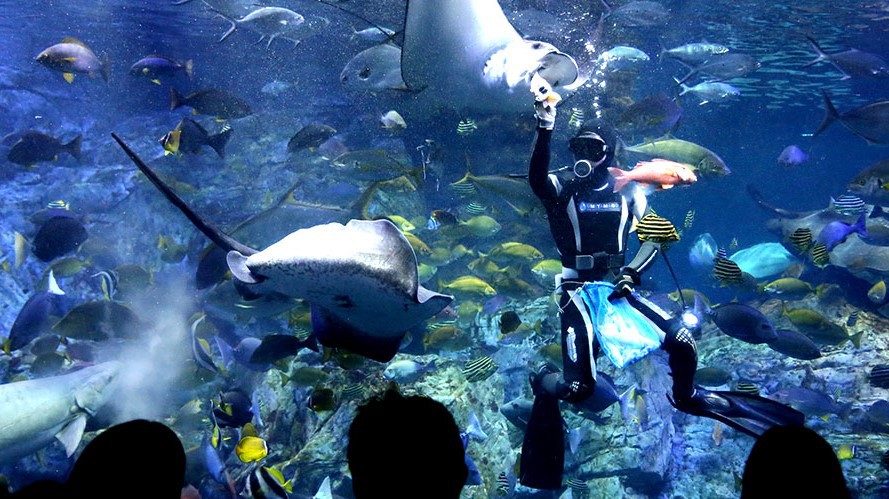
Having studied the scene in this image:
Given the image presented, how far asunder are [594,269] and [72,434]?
577 cm

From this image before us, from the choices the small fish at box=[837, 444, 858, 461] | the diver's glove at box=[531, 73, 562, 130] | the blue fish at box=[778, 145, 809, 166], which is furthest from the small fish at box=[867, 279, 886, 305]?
the diver's glove at box=[531, 73, 562, 130]

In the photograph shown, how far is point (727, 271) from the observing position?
227 inches

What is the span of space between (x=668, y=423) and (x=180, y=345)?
8238mm

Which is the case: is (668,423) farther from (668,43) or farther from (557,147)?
(668,43)

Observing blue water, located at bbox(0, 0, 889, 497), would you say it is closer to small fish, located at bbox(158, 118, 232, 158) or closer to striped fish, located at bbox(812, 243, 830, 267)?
striped fish, located at bbox(812, 243, 830, 267)

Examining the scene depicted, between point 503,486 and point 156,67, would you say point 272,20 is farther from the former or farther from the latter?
point 503,486

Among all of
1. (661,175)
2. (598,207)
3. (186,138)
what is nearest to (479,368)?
(598,207)

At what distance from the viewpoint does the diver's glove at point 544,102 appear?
11.7 feet

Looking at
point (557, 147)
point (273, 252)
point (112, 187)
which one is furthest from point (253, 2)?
point (273, 252)

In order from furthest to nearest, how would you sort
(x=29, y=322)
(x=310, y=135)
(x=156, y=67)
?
(x=310, y=135) → (x=156, y=67) → (x=29, y=322)

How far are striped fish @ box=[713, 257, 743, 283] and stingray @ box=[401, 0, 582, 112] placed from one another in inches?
128

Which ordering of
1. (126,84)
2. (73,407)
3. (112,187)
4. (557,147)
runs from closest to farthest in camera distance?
1. (73,407)
2. (557,147)
3. (112,187)
4. (126,84)

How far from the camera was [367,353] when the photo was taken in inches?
127

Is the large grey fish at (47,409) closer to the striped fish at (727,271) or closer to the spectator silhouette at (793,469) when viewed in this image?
the spectator silhouette at (793,469)
